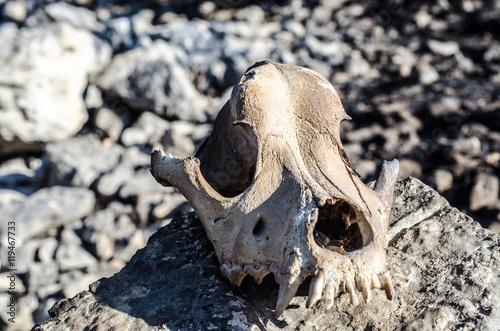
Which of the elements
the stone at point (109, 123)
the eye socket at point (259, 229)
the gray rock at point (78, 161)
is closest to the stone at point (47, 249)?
the gray rock at point (78, 161)

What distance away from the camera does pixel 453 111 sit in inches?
237

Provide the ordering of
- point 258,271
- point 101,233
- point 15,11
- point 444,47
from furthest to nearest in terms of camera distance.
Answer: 1. point 444,47
2. point 15,11
3. point 101,233
4. point 258,271

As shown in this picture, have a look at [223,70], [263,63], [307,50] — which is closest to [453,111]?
[307,50]

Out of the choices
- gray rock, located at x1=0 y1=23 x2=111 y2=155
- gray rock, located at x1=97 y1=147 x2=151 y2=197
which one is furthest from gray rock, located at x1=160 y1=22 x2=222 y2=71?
gray rock, located at x1=97 y1=147 x2=151 y2=197

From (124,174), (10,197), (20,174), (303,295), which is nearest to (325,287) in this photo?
(303,295)

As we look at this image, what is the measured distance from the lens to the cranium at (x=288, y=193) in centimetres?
191

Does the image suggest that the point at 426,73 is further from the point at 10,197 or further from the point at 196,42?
the point at 10,197

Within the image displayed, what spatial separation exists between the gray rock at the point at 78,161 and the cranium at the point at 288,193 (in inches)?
116

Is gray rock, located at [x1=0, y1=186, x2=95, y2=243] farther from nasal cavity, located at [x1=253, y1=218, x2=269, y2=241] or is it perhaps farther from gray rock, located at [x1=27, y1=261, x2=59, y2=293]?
nasal cavity, located at [x1=253, y1=218, x2=269, y2=241]

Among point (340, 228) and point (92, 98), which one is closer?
point (340, 228)

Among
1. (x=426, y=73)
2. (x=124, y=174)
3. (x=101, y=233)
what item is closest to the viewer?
(x=101, y=233)

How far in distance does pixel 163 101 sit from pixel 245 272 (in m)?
4.18

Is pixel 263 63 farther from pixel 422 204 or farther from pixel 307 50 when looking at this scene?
pixel 307 50

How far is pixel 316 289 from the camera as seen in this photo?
5.98 ft
